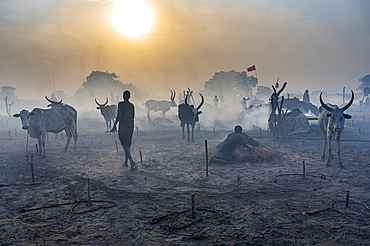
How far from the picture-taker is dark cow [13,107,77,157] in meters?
10.8

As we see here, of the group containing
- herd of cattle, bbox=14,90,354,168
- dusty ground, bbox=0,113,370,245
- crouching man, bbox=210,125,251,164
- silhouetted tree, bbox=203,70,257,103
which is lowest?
dusty ground, bbox=0,113,370,245

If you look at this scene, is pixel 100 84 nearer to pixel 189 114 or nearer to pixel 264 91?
pixel 189 114

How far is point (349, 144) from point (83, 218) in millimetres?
13519

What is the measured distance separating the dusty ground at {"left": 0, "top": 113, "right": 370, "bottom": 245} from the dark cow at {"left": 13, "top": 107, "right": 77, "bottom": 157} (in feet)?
6.64

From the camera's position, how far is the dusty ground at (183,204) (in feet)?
13.2

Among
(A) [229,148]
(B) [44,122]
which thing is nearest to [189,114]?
(A) [229,148]

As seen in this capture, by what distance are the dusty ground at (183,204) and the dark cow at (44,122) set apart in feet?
6.64

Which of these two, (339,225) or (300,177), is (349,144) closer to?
(300,177)

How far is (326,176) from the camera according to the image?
24.2ft

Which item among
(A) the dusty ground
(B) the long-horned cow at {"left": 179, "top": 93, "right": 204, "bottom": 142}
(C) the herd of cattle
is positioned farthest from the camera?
(B) the long-horned cow at {"left": 179, "top": 93, "right": 204, "bottom": 142}

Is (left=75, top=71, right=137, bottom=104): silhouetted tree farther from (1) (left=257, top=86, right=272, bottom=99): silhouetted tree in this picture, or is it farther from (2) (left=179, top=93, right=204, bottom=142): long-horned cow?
(1) (left=257, top=86, right=272, bottom=99): silhouetted tree

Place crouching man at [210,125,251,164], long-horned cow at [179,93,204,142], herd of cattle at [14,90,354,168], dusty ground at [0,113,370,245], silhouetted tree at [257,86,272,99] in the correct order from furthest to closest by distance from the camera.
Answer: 1. silhouetted tree at [257,86,272,99]
2. long-horned cow at [179,93,204,142]
3. crouching man at [210,125,251,164]
4. herd of cattle at [14,90,354,168]
5. dusty ground at [0,113,370,245]

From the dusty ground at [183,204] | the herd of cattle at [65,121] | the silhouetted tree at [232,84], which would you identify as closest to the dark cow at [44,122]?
the herd of cattle at [65,121]

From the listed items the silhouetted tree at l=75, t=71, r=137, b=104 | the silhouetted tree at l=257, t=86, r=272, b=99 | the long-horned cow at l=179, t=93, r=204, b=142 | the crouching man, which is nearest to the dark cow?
the long-horned cow at l=179, t=93, r=204, b=142
